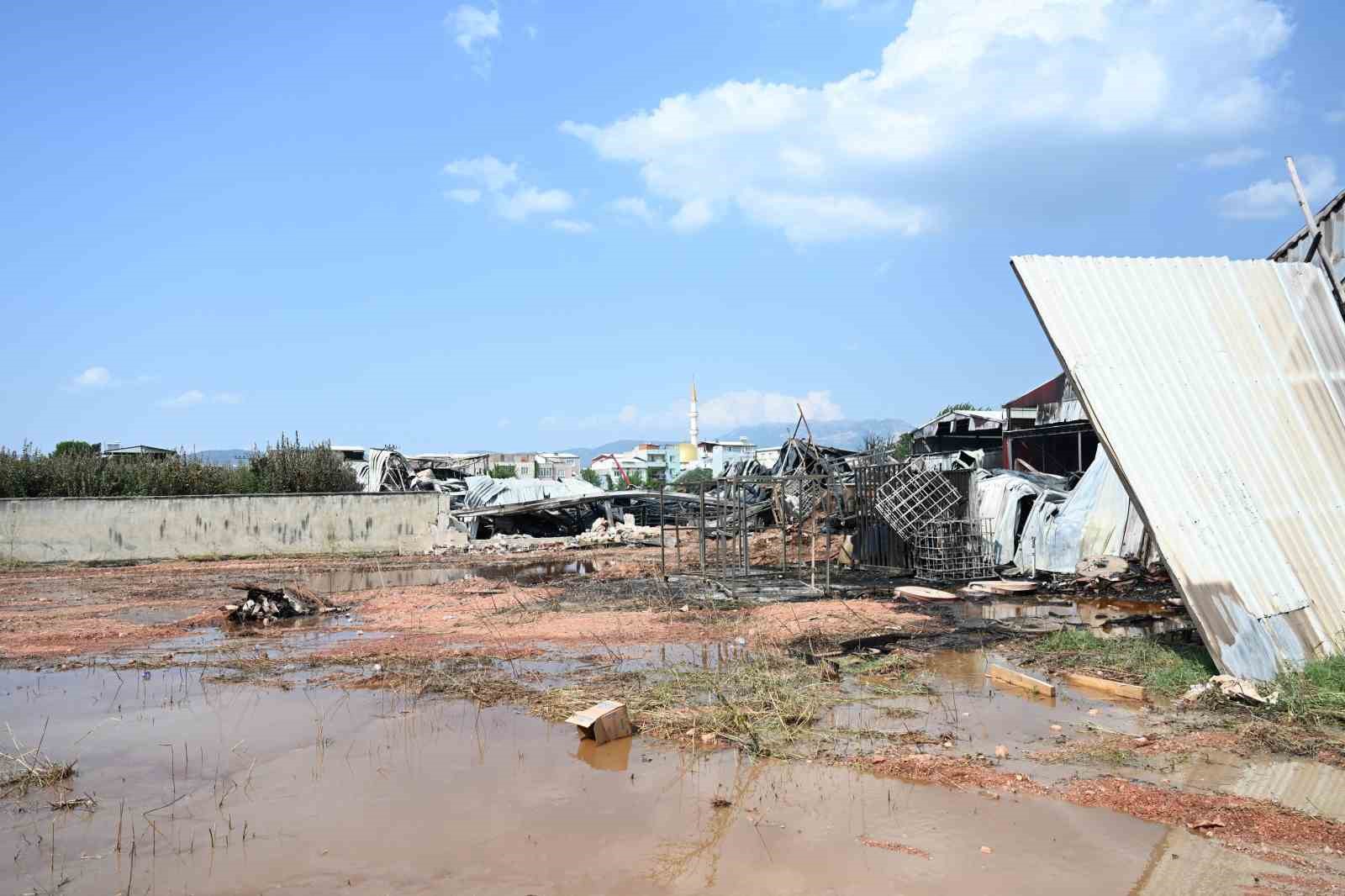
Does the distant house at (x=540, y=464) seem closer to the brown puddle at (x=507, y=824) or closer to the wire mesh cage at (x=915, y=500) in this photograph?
the wire mesh cage at (x=915, y=500)

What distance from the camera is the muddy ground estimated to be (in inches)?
203

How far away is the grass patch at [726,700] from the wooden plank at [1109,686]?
2.55 meters

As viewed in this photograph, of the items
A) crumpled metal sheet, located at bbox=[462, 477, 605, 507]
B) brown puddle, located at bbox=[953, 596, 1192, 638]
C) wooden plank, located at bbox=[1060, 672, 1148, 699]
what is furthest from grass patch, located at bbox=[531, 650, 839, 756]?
crumpled metal sheet, located at bbox=[462, 477, 605, 507]

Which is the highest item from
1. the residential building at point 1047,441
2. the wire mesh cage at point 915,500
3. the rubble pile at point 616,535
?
the residential building at point 1047,441

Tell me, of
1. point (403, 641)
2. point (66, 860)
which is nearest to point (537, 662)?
point (403, 641)

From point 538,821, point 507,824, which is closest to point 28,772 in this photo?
point 507,824

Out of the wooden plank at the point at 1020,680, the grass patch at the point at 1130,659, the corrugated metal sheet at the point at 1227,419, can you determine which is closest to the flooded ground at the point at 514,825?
the wooden plank at the point at 1020,680

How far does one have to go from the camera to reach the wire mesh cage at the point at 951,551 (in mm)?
18438

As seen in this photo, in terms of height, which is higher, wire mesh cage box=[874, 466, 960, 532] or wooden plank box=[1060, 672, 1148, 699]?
wire mesh cage box=[874, 466, 960, 532]

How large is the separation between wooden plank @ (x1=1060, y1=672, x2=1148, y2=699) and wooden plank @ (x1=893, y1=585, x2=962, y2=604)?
18.7 ft

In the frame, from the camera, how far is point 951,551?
18875 mm

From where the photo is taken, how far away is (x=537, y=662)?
10.9m

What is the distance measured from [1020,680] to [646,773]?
14.5 feet

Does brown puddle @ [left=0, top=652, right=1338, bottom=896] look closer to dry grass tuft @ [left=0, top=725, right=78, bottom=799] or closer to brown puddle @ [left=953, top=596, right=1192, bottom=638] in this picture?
dry grass tuft @ [left=0, top=725, right=78, bottom=799]
